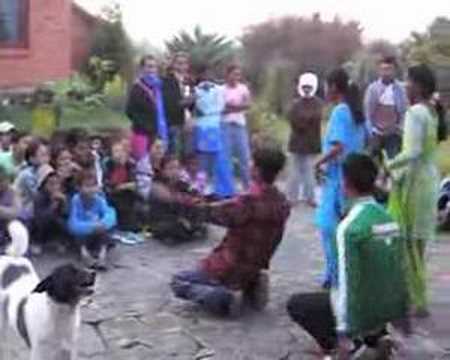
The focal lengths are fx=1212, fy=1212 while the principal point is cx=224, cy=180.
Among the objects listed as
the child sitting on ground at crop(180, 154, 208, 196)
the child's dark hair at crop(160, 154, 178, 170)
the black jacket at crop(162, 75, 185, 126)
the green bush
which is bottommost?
the child sitting on ground at crop(180, 154, 208, 196)

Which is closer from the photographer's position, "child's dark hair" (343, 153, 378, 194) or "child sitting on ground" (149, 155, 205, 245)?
"child's dark hair" (343, 153, 378, 194)

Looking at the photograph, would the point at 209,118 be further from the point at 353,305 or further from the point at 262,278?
the point at 353,305

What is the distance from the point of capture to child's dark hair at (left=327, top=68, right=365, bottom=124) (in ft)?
29.1

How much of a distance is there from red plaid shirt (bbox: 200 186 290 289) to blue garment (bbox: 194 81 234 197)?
495 cm

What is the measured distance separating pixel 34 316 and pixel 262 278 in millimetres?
2365

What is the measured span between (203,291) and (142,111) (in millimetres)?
5224

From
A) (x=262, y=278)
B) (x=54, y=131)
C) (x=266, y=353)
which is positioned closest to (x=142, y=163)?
(x=54, y=131)

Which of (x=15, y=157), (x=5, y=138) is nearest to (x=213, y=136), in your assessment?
(x=5, y=138)

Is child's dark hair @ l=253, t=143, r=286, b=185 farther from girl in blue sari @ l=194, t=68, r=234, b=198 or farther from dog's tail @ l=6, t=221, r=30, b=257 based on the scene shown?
girl in blue sari @ l=194, t=68, r=234, b=198

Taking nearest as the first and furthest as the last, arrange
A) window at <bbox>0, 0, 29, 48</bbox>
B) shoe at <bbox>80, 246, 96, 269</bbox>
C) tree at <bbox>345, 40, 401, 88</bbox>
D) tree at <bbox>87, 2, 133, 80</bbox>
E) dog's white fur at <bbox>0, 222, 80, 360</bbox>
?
dog's white fur at <bbox>0, 222, 80, 360</bbox>, shoe at <bbox>80, 246, 96, 269</bbox>, window at <bbox>0, 0, 29, 48</bbox>, tree at <bbox>345, 40, 401, 88</bbox>, tree at <bbox>87, 2, 133, 80</bbox>

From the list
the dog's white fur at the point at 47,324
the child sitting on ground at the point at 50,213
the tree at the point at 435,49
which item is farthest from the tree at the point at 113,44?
the dog's white fur at the point at 47,324

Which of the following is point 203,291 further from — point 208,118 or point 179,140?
point 179,140

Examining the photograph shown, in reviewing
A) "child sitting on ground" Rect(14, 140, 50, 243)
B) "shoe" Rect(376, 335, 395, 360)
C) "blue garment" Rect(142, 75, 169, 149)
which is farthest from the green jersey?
"blue garment" Rect(142, 75, 169, 149)

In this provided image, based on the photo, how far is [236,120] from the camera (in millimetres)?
13914
